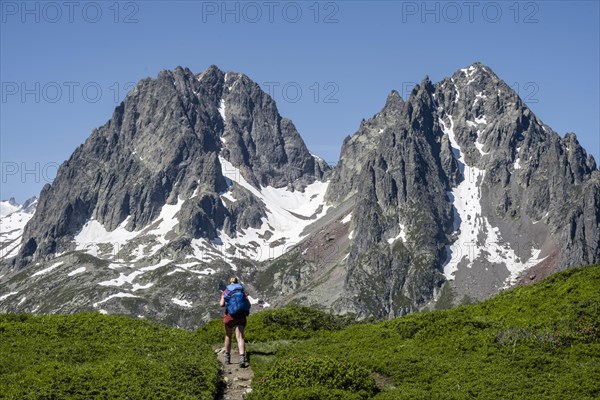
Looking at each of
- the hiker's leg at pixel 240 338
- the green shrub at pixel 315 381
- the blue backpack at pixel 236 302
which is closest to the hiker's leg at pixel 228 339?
the hiker's leg at pixel 240 338

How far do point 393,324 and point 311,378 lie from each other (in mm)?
11335

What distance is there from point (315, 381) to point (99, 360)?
9.08 m

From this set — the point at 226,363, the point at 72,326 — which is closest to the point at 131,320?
the point at 72,326

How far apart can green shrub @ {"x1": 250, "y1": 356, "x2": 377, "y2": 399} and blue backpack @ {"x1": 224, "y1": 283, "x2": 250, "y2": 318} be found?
4891mm

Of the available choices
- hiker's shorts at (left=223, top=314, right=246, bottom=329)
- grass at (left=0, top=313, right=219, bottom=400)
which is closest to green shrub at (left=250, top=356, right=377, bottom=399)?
grass at (left=0, top=313, right=219, bottom=400)

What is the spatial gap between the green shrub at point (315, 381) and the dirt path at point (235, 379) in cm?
103

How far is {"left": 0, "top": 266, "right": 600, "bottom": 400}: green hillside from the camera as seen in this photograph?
2391cm

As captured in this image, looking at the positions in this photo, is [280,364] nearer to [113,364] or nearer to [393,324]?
[113,364]

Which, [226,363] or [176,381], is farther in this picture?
[226,363]

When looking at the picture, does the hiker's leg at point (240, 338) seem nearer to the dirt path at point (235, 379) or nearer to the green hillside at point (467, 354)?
the dirt path at point (235, 379)

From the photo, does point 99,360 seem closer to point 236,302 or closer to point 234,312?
point 234,312

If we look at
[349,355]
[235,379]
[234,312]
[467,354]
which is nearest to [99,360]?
[235,379]

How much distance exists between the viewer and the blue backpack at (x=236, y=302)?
30.7 meters

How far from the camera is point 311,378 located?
2480 centimetres
